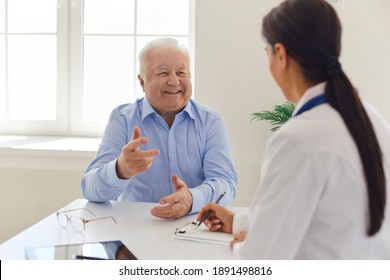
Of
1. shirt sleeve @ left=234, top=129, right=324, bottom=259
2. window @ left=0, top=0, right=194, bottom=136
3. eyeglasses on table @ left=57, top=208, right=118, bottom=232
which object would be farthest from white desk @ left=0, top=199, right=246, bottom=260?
window @ left=0, top=0, right=194, bottom=136

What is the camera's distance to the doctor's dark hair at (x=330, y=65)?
97 centimetres

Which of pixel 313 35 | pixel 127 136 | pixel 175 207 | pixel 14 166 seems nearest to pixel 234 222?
pixel 175 207

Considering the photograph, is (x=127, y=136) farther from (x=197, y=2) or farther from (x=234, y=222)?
(x=197, y=2)

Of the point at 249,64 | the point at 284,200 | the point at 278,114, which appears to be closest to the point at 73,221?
the point at 284,200

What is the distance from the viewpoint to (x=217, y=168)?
2152 mm

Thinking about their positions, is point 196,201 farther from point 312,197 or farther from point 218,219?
point 312,197

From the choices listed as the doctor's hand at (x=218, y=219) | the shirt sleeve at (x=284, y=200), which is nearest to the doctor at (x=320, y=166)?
the shirt sleeve at (x=284, y=200)

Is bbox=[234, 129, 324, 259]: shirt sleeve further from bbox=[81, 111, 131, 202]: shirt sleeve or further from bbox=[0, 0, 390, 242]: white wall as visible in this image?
bbox=[0, 0, 390, 242]: white wall

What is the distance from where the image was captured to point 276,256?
983 mm

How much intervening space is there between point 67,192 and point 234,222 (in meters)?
2.10

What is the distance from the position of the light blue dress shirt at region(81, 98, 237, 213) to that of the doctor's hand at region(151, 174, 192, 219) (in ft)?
0.81

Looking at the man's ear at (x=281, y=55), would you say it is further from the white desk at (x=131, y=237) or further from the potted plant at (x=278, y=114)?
the potted plant at (x=278, y=114)

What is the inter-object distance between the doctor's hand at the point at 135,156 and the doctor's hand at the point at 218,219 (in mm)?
256

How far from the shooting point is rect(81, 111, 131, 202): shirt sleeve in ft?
6.25
